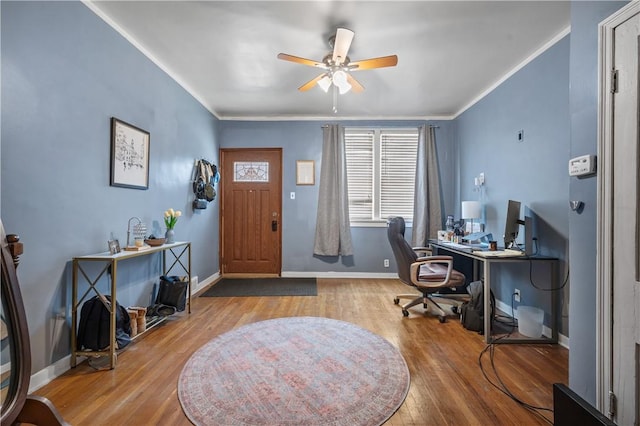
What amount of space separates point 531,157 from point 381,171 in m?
2.10

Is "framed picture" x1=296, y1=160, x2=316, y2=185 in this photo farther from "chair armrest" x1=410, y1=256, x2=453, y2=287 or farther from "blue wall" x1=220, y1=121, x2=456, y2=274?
"chair armrest" x1=410, y1=256, x2=453, y2=287

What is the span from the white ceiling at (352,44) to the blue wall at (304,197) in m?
0.82

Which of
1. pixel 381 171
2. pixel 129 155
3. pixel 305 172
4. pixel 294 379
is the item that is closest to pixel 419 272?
pixel 294 379

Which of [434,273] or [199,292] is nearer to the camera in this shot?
[434,273]

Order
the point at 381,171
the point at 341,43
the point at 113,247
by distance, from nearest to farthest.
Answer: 1. the point at 113,247
2. the point at 341,43
3. the point at 381,171

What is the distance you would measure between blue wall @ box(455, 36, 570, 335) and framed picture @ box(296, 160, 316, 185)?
2.43 m

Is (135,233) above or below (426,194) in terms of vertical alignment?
below

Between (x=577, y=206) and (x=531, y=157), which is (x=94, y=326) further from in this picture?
(x=531, y=157)

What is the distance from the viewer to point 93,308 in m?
1.89

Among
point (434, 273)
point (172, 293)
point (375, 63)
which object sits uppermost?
point (375, 63)

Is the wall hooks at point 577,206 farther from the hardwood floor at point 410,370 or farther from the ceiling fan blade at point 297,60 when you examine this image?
the ceiling fan blade at point 297,60

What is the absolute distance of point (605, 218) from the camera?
124 cm

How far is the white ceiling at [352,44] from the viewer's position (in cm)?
206

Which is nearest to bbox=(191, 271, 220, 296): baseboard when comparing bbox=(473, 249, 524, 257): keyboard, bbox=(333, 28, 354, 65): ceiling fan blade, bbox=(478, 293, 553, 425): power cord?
bbox=(333, 28, 354, 65): ceiling fan blade
